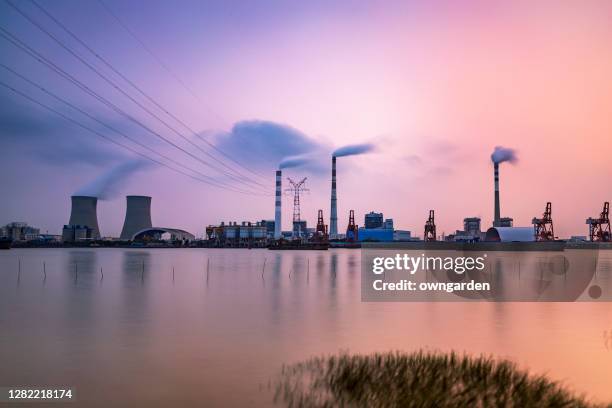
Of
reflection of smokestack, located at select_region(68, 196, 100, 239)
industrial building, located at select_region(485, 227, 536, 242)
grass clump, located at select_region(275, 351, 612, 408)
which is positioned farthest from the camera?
reflection of smokestack, located at select_region(68, 196, 100, 239)

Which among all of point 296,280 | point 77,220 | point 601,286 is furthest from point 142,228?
point 601,286

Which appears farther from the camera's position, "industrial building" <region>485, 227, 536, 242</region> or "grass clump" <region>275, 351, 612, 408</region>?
"industrial building" <region>485, 227, 536, 242</region>

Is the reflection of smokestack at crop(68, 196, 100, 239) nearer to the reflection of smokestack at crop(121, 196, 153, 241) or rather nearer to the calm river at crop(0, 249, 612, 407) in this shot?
the reflection of smokestack at crop(121, 196, 153, 241)

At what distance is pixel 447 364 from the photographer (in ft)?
51.3

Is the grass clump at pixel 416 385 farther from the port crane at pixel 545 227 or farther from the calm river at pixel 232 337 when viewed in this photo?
the port crane at pixel 545 227

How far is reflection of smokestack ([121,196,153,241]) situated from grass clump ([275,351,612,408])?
172 metres

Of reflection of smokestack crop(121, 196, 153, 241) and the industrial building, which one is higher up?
reflection of smokestack crop(121, 196, 153, 241)

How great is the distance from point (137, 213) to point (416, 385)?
178701 mm

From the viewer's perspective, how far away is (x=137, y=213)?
596ft

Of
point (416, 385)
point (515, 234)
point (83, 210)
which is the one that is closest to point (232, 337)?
point (416, 385)

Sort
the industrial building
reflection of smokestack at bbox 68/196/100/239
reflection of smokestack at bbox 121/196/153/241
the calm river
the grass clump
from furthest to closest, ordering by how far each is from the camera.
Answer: reflection of smokestack at bbox 121/196/153/241 → reflection of smokestack at bbox 68/196/100/239 → the industrial building → the calm river → the grass clump

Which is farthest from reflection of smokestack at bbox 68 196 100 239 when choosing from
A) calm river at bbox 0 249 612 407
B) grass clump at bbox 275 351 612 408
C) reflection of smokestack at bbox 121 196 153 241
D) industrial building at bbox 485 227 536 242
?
grass clump at bbox 275 351 612 408

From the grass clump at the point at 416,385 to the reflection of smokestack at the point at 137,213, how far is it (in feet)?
564

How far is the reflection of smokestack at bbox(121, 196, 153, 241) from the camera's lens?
589 ft
